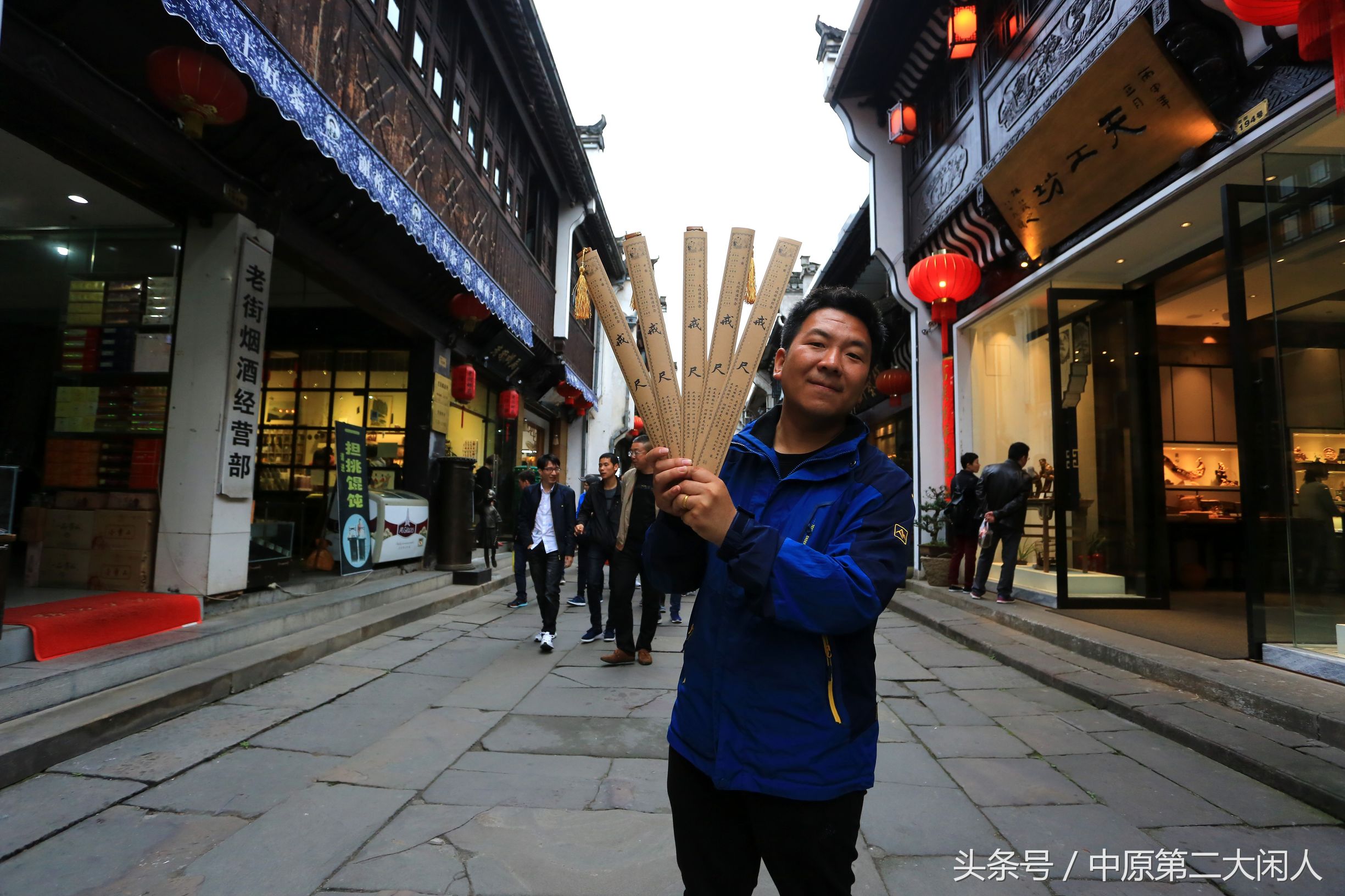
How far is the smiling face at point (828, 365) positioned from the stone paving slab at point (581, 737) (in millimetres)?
2751

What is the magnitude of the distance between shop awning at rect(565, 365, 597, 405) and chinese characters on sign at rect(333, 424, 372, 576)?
26.7ft

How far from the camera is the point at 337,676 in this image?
5094 mm

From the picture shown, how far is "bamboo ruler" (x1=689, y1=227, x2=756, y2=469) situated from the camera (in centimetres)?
133

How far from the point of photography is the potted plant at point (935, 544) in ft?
31.5

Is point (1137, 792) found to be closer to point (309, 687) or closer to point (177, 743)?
point (177, 743)

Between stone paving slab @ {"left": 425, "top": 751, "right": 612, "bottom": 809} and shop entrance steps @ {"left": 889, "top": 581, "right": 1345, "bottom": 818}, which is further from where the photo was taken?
shop entrance steps @ {"left": 889, "top": 581, "right": 1345, "bottom": 818}

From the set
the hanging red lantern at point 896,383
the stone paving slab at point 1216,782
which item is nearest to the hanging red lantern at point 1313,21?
the stone paving slab at point 1216,782

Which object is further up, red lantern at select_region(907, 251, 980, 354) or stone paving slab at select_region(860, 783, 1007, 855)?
red lantern at select_region(907, 251, 980, 354)

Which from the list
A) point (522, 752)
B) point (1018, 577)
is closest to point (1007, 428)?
point (1018, 577)

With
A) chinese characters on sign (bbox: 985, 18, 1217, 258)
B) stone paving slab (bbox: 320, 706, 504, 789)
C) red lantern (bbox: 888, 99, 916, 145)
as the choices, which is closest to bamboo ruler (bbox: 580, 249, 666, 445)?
stone paving slab (bbox: 320, 706, 504, 789)

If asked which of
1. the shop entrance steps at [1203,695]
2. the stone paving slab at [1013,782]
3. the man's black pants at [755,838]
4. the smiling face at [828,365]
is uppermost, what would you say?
the smiling face at [828,365]

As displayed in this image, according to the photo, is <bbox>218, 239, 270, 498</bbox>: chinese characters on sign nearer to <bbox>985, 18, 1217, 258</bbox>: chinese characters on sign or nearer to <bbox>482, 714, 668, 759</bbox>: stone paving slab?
<bbox>482, 714, 668, 759</bbox>: stone paving slab

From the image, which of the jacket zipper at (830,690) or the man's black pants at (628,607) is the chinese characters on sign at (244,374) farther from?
the jacket zipper at (830,690)

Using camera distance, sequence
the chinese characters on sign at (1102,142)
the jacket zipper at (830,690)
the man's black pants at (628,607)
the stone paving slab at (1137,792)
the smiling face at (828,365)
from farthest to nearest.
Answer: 1. the man's black pants at (628,607)
2. the chinese characters on sign at (1102,142)
3. the stone paving slab at (1137,792)
4. the smiling face at (828,365)
5. the jacket zipper at (830,690)
